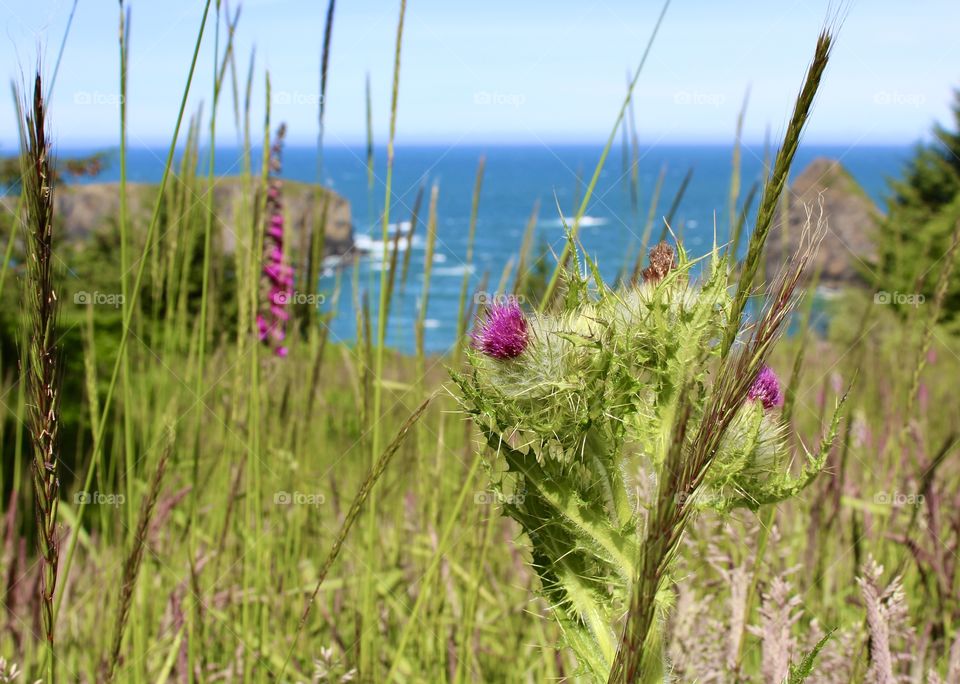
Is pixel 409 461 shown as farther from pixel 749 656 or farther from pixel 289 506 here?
pixel 749 656

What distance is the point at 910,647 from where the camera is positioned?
2.08m

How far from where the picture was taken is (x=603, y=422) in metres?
1.08

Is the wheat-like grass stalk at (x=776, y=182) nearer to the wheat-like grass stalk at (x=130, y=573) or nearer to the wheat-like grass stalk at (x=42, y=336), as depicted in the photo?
the wheat-like grass stalk at (x=42, y=336)

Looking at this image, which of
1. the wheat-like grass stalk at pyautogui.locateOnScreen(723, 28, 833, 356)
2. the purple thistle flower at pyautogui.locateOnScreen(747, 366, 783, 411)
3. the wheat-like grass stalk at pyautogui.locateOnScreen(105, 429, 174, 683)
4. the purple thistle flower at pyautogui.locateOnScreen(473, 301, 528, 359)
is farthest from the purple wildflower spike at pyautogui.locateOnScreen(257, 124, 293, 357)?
the wheat-like grass stalk at pyautogui.locateOnScreen(723, 28, 833, 356)

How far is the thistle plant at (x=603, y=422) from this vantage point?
1049 millimetres

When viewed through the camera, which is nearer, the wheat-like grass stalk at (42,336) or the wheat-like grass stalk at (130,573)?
the wheat-like grass stalk at (42,336)

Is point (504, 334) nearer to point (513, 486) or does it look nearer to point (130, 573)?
point (513, 486)

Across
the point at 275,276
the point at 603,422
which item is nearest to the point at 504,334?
the point at 603,422

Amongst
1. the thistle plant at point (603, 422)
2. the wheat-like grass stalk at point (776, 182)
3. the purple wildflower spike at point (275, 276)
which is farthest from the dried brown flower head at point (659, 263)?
the purple wildflower spike at point (275, 276)

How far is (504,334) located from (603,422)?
0.21m

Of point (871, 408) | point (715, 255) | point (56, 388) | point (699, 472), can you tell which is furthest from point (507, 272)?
point (871, 408)

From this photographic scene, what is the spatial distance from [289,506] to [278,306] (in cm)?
111

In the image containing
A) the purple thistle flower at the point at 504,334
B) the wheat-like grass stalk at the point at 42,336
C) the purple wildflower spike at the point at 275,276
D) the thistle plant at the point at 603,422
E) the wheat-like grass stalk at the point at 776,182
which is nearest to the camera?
the wheat-like grass stalk at the point at 776,182

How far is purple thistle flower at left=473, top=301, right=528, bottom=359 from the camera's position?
1189mm
